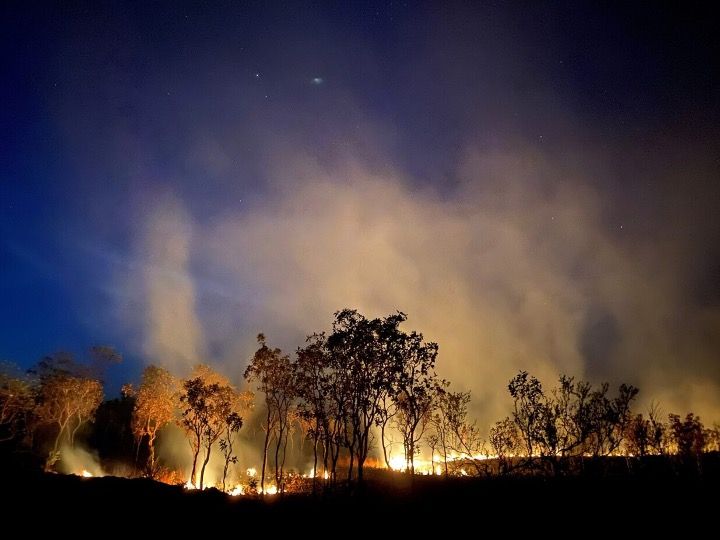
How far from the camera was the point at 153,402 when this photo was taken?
48875 mm

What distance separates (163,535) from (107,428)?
2150 inches

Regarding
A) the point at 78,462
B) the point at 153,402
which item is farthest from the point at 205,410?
the point at 78,462

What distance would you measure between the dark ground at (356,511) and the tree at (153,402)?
2539 cm

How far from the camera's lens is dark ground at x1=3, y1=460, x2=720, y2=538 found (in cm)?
1939

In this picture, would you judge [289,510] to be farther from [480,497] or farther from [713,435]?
[713,435]

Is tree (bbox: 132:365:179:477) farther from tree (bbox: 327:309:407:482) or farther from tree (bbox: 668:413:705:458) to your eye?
tree (bbox: 668:413:705:458)

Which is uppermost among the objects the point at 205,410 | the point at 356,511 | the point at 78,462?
the point at 205,410

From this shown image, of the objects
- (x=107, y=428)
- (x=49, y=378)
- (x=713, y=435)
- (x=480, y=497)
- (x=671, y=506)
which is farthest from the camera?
(x=107, y=428)

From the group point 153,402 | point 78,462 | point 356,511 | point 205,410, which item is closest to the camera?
point 356,511

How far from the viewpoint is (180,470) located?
60.6m

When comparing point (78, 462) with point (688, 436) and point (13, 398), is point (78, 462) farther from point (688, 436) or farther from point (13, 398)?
point (688, 436)

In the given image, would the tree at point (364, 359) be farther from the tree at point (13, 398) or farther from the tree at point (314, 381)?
the tree at point (13, 398)

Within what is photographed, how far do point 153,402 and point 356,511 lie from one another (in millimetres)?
34069

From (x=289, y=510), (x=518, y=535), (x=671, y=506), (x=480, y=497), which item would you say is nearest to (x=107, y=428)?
(x=289, y=510)
